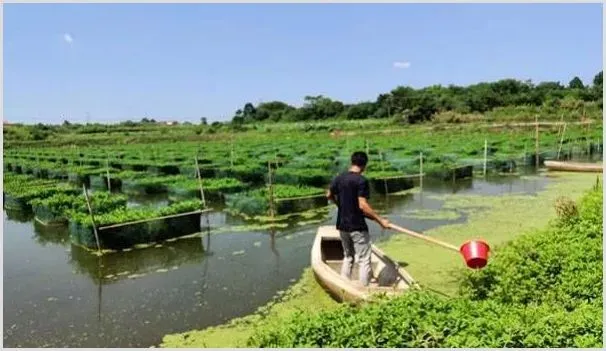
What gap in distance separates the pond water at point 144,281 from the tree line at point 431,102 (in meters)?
41.5

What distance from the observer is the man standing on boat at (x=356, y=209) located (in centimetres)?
595

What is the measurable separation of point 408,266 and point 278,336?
4498mm

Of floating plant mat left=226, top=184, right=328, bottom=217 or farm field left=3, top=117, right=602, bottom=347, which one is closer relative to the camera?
farm field left=3, top=117, right=602, bottom=347

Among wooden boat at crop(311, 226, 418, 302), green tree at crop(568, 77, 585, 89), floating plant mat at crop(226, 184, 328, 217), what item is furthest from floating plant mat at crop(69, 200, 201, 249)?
green tree at crop(568, 77, 585, 89)

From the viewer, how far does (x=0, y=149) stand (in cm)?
512

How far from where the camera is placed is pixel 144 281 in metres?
8.09

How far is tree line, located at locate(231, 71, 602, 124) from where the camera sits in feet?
169

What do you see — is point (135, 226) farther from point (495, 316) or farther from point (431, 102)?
point (431, 102)

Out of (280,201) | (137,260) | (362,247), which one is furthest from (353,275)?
(280,201)

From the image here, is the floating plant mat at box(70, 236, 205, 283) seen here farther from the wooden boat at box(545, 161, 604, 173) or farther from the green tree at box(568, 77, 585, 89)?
the green tree at box(568, 77, 585, 89)

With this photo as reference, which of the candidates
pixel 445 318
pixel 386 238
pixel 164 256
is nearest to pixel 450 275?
pixel 386 238

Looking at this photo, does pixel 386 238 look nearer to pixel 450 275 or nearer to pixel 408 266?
pixel 408 266

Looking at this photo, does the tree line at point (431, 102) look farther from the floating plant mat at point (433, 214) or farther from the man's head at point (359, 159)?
the man's head at point (359, 159)

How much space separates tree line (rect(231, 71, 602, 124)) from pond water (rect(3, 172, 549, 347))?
4147 centimetres
